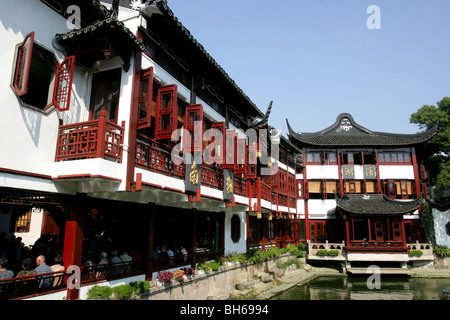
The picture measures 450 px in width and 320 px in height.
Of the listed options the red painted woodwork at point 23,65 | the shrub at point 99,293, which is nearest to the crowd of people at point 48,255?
the shrub at point 99,293

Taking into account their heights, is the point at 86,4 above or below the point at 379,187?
above

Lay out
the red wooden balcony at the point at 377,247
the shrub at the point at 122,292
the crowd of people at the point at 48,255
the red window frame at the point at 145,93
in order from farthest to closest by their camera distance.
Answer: the red wooden balcony at the point at 377,247
the shrub at the point at 122,292
the red window frame at the point at 145,93
the crowd of people at the point at 48,255

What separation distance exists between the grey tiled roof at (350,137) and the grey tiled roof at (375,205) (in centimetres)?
602

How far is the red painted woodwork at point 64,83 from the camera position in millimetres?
7431

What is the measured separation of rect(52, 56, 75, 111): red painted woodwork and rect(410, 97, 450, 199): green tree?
31321 mm

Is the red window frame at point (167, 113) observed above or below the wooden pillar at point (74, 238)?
above

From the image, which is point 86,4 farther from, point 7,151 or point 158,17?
point 7,151

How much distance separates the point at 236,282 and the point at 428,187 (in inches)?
967

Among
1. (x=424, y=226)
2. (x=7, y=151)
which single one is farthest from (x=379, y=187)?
(x=7, y=151)

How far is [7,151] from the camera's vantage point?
6.50m

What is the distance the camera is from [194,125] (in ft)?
33.7

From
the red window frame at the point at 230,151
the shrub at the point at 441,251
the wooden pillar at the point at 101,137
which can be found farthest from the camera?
the shrub at the point at 441,251

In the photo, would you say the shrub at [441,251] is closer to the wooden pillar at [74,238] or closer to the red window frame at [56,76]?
the wooden pillar at [74,238]

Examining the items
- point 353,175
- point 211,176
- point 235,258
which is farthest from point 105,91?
point 353,175
